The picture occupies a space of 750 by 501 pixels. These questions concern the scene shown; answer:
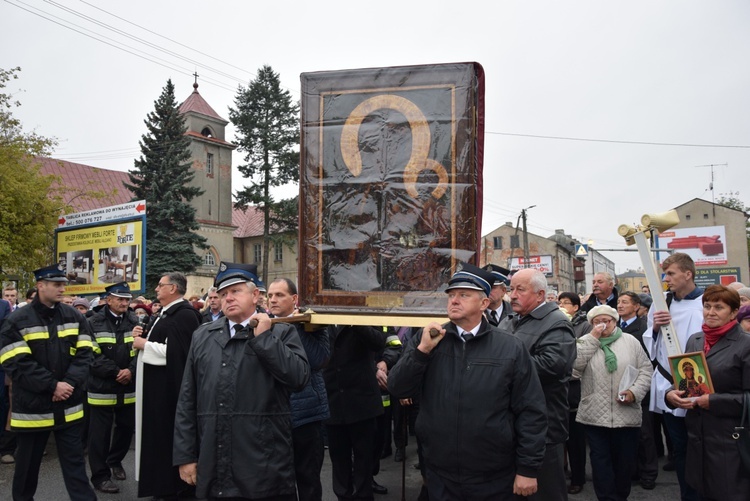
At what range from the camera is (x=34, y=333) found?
5.57 meters

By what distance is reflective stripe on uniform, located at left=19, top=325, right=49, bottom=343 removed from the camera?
5547 mm

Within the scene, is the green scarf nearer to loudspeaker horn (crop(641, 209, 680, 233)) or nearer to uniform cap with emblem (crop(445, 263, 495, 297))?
loudspeaker horn (crop(641, 209, 680, 233))

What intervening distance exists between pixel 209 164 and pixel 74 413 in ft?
154

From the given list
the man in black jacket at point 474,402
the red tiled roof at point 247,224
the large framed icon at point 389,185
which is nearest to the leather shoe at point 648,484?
the man in black jacket at point 474,402

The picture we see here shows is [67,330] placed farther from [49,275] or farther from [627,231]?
[627,231]

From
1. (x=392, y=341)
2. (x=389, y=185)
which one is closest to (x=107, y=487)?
(x=392, y=341)

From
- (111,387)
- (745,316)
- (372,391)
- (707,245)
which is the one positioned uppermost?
(707,245)

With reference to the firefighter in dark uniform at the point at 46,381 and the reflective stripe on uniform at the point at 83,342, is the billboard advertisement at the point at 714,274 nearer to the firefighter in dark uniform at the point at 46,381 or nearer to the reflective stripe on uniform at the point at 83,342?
the reflective stripe on uniform at the point at 83,342

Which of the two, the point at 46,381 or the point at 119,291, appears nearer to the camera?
the point at 46,381

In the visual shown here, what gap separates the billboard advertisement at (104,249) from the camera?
12844mm

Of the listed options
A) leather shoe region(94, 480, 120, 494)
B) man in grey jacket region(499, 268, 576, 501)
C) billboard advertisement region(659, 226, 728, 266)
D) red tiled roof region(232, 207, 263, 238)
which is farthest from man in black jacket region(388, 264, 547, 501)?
red tiled roof region(232, 207, 263, 238)

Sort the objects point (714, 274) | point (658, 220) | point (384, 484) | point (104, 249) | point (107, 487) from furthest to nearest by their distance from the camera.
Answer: point (714, 274), point (104, 249), point (384, 484), point (107, 487), point (658, 220)

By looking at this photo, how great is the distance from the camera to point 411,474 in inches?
290

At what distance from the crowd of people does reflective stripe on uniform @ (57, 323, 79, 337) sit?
3 centimetres
